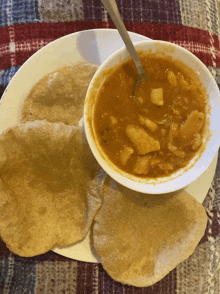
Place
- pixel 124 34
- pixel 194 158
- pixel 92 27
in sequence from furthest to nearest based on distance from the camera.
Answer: pixel 92 27
pixel 194 158
pixel 124 34

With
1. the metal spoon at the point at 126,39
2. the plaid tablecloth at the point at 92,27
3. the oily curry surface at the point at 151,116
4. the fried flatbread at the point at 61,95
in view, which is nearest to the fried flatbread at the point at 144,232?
the oily curry surface at the point at 151,116

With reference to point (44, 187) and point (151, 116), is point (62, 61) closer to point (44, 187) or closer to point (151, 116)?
point (151, 116)

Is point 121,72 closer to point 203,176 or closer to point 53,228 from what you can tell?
point 203,176

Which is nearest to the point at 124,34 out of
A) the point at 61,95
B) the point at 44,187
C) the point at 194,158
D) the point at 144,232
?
the point at 61,95

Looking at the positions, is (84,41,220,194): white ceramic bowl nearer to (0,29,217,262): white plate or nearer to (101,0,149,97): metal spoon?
(101,0,149,97): metal spoon

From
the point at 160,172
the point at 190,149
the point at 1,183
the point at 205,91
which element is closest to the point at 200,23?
the point at 205,91

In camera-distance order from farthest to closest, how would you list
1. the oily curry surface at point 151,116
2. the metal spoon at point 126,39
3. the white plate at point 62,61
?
the white plate at point 62,61 < the oily curry surface at point 151,116 < the metal spoon at point 126,39

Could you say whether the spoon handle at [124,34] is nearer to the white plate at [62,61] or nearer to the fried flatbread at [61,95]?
the white plate at [62,61]
